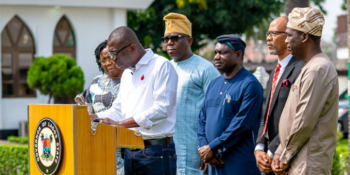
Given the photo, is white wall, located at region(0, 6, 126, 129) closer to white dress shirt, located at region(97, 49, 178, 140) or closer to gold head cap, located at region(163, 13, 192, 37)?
gold head cap, located at region(163, 13, 192, 37)

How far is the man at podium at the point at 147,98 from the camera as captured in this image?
4.22m

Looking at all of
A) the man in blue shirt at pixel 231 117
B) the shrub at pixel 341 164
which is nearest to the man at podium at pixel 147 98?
the man in blue shirt at pixel 231 117

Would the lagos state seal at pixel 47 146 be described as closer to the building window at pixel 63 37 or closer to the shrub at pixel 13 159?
the shrub at pixel 13 159

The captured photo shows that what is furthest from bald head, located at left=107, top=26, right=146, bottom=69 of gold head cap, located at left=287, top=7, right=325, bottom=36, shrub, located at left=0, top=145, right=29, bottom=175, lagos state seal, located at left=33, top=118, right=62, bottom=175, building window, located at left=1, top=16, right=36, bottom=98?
building window, located at left=1, top=16, right=36, bottom=98

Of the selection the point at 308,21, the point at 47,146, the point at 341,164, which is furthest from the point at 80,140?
the point at 341,164

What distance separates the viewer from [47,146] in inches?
144

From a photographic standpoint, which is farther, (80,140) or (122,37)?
(122,37)

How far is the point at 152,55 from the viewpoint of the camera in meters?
4.43

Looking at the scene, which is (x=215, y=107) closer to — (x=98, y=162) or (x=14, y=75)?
(x=98, y=162)

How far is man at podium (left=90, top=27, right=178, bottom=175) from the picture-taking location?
13.9 feet

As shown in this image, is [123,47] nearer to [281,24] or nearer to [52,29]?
[281,24]

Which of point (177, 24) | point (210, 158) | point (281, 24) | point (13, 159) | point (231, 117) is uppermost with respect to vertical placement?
point (177, 24)

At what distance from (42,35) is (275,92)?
45.2ft

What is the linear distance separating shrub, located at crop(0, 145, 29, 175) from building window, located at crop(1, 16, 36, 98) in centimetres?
800
